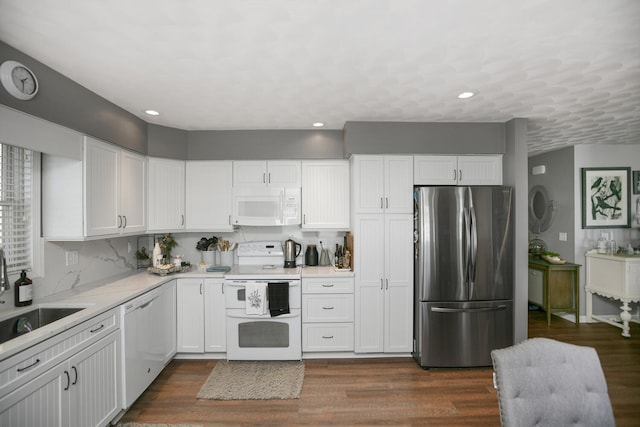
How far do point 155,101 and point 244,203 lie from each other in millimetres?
1358

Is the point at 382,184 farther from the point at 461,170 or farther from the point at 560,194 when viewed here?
the point at 560,194

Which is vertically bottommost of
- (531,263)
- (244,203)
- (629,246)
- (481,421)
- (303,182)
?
(481,421)

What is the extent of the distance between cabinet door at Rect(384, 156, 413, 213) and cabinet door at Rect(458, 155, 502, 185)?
22.5 inches

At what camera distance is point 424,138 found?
10.8 ft

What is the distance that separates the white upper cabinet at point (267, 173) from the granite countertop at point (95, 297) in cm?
105

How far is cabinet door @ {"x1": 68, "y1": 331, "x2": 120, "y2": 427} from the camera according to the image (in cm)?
185

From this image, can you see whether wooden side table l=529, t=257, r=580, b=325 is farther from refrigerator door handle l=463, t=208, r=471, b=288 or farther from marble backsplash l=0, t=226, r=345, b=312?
marble backsplash l=0, t=226, r=345, b=312

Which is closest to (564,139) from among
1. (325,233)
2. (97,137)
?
(325,233)

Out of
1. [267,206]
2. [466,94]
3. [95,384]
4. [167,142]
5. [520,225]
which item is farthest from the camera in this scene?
[267,206]

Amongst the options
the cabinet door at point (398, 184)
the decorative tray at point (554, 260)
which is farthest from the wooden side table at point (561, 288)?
the cabinet door at point (398, 184)

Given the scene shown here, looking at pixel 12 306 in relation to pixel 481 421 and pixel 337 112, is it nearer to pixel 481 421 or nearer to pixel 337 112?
pixel 337 112

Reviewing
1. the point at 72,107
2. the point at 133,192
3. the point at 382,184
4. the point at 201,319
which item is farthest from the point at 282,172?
the point at 72,107

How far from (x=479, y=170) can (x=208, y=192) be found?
3060 millimetres

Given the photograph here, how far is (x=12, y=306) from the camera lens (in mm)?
2088
